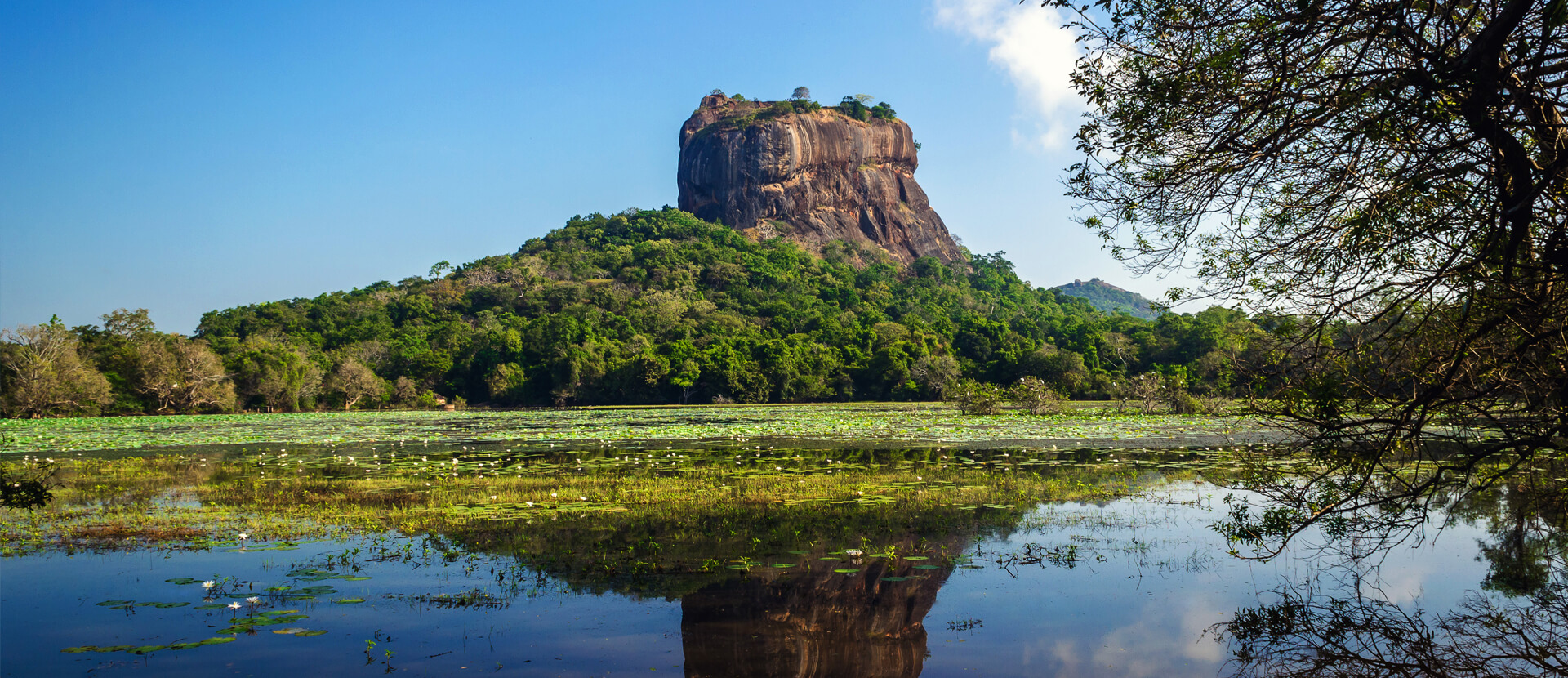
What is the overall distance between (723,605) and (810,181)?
12094 centimetres

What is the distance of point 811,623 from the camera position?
6.11m

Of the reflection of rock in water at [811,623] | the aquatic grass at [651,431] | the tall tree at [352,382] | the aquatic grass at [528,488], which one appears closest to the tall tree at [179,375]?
the tall tree at [352,382]

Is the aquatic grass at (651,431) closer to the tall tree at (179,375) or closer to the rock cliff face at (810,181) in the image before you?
the tall tree at (179,375)

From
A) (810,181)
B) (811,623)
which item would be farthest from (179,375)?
(810,181)

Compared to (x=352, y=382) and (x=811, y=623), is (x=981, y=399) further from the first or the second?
(x=352, y=382)

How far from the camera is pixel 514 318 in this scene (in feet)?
237

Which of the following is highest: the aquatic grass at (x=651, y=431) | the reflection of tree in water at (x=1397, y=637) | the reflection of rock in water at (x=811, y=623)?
the aquatic grass at (x=651, y=431)

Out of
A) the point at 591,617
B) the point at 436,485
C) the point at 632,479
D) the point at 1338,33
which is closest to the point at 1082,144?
the point at 1338,33

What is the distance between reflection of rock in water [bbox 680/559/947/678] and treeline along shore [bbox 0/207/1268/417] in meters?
30.2

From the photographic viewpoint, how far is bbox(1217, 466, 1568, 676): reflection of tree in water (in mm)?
5379

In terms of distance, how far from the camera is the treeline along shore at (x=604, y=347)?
47.8 m

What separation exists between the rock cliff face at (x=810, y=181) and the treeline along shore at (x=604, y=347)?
29.6 meters

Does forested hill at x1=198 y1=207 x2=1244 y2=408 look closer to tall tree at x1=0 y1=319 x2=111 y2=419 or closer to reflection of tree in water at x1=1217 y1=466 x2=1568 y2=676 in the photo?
tall tree at x1=0 y1=319 x2=111 y2=419

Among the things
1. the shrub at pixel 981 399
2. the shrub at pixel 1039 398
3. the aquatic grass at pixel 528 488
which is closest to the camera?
the aquatic grass at pixel 528 488
